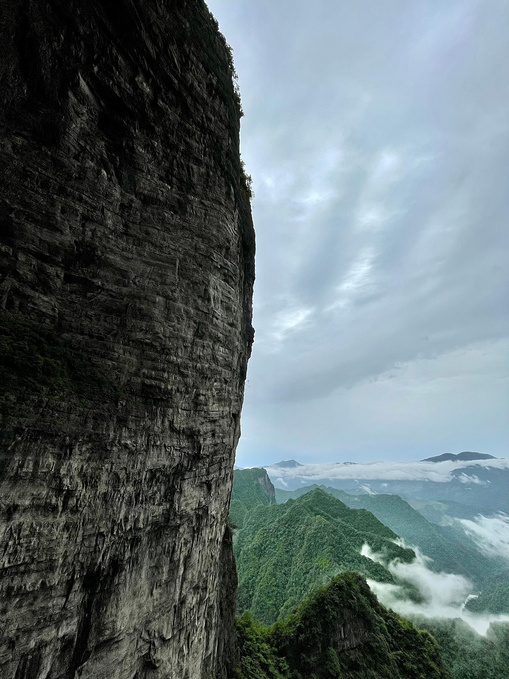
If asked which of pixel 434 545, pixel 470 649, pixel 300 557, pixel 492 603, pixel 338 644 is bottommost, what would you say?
pixel 434 545

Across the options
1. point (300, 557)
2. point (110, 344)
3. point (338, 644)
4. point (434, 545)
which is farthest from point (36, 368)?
point (434, 545)

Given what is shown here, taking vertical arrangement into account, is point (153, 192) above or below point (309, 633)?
above

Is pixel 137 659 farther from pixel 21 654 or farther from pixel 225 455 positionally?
pixel 225 455

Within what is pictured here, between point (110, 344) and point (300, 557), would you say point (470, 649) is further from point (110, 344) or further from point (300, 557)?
point (110, 344)

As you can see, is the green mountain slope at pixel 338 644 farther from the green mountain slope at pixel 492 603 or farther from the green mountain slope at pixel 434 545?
the green mountain slope at pixel 434 545

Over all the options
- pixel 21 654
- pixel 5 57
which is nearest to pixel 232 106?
pixel 5 57

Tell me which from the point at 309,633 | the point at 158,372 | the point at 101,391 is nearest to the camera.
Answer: the point at 101,391

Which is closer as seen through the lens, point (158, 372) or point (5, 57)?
point (5, 57)
